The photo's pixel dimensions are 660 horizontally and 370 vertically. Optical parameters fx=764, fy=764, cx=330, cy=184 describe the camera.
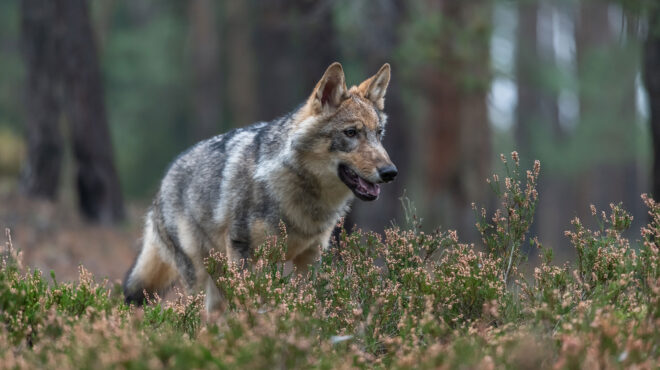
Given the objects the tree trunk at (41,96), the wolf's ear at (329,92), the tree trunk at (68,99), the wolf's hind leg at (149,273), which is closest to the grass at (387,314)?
the wolf's ear at (329,92)

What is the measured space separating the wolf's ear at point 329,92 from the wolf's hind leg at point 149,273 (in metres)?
2.13

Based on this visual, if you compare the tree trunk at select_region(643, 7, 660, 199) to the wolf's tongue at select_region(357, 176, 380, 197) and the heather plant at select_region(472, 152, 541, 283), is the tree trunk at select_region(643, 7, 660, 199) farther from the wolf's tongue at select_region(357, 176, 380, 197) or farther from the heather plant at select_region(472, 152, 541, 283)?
the wolf's tongue at select_region(357, 176, 380, 197)

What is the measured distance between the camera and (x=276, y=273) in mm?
4812

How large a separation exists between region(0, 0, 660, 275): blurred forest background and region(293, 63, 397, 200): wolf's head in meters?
1.06

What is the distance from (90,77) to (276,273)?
1037 centimetres

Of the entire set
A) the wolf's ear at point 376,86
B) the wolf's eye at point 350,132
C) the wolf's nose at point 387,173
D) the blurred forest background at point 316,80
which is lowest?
the blurred forest background at point 316,80

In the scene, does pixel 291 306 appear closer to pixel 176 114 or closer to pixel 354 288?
pixel 354 288

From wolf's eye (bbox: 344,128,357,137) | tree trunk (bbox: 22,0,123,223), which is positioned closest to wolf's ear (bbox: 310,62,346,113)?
wolf's eye (bbox: 344,128,357,137)

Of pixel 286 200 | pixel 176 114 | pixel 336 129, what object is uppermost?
pixel 336 129

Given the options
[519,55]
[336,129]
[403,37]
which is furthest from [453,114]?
[519,55]

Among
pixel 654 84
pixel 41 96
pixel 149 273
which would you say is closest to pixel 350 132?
pixel 149 273

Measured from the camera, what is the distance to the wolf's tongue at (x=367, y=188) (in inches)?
222

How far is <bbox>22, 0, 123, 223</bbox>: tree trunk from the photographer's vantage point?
45.2 feet

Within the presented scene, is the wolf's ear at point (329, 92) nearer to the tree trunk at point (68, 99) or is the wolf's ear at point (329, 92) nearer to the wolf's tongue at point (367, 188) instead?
the wolf's tongue at point (367, 188)
